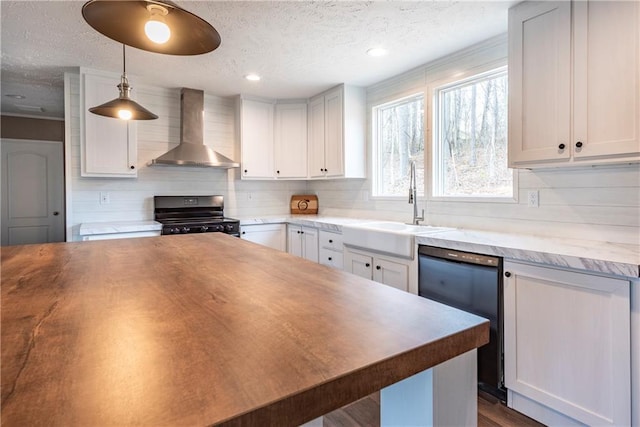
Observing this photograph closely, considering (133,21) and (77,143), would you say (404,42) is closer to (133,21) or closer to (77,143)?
(133,21)

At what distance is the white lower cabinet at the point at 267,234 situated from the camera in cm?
379

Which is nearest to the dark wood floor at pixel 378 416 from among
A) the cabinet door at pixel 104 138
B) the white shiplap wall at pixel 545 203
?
the white shiplap wall at pixel 545 203

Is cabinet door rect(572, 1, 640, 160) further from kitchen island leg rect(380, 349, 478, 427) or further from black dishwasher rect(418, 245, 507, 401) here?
kitchen island leg rect(380, 349, 478, 427)

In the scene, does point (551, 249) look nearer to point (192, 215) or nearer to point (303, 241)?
point (303, 241)

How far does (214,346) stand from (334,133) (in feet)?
11.2

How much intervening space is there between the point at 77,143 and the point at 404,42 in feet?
10.3

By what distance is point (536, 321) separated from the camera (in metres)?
1.75

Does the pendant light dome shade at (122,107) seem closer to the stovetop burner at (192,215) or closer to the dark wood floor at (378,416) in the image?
the stovetop burner at (192,215)

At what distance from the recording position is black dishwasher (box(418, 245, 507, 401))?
6.25ft

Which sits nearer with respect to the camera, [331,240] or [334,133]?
[331,240]

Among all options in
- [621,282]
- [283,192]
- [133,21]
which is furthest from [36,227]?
[621,282]

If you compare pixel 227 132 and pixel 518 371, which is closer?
pixel 518 371

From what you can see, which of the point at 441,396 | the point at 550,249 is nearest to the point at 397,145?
the point at 550,249

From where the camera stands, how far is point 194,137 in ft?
12.5
